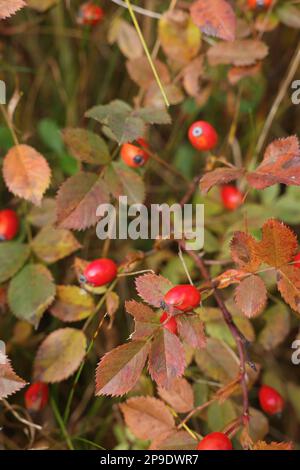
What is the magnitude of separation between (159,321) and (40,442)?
66 cm

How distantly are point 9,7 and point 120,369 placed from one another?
0.77 metres

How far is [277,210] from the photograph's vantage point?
1.73 meters

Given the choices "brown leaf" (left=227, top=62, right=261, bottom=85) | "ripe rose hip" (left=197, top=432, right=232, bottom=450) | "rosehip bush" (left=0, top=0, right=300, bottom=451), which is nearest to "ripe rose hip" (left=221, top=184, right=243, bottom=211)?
"rosehip bush" (left=0, top=0, right=300, bottom=451)

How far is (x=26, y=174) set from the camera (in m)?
1.41

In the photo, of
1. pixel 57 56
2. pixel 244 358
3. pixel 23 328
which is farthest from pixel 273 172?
pixel 57 56

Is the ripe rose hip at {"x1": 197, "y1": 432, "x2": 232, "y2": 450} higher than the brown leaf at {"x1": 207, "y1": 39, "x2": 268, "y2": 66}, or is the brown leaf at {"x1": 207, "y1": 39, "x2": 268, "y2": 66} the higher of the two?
the brown leaf at {"x1": 207, "y1": 39, "x2": 268, "y2": 66}

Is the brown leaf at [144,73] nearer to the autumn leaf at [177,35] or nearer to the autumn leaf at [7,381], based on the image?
the autumn leaf at [177,35]

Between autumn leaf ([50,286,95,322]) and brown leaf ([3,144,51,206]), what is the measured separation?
0.24 metres

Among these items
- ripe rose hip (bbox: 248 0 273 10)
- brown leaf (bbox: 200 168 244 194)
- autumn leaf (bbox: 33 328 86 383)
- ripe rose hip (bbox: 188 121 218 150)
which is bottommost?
autumn leaf (bbox: 33 328 86 383)

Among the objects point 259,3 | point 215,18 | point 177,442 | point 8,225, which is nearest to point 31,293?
point 8,225

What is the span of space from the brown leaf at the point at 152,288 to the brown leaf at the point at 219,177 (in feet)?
0.66

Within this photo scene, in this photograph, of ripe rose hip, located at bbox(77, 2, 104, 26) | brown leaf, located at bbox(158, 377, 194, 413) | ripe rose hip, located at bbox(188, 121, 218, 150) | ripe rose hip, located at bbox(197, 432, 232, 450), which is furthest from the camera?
ripe rose hip, located at bbox(77, 2, 104, 26)

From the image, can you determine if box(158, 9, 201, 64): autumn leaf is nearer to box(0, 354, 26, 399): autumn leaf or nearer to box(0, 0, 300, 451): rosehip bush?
box(0, 0, 300, 451): rosehip bush

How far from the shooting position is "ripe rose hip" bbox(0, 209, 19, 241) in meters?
1.53
